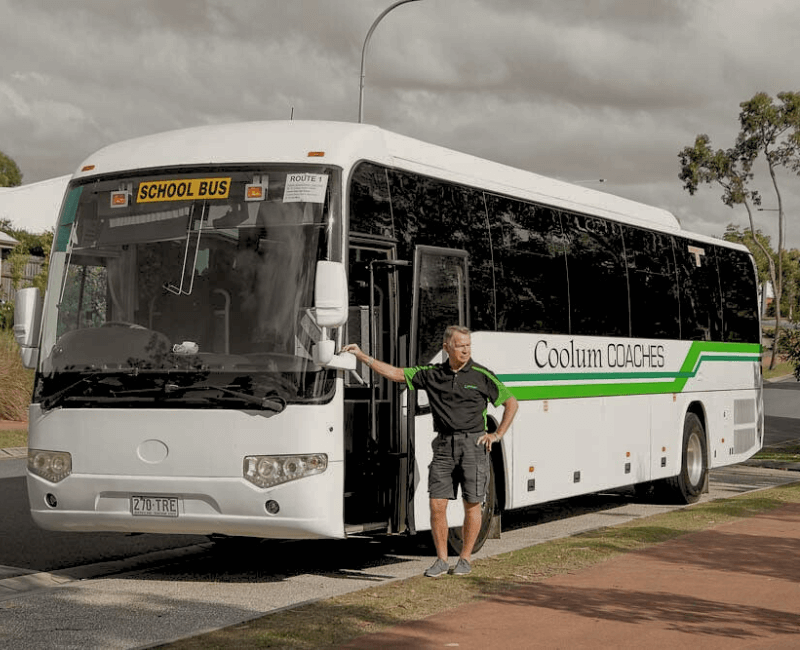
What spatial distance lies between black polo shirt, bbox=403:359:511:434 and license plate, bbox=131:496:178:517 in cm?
198

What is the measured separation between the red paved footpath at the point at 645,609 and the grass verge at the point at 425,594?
16 centimetres

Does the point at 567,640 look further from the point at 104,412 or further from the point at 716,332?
the point at 716,332

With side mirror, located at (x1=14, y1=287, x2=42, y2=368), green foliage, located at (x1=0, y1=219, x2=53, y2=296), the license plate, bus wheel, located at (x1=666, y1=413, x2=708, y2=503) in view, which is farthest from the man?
green foliage, located at (x1=0, y1=219, x2=53, y2=296)

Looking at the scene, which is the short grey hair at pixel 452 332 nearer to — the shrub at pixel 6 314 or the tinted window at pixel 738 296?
the tinted window at pixel 738 296

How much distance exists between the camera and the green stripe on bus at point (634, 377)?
13.3 metres

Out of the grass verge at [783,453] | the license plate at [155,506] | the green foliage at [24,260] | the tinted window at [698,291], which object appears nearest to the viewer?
the license plate at [155,506]

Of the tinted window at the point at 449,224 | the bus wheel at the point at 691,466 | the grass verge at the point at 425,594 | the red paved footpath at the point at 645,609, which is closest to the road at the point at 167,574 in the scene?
the grass verge at the point at 425,594

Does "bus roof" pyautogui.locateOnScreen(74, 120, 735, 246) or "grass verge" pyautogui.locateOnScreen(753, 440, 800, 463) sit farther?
"grass verge" pyautogui.locateOnScreen(753, 440, 800, 463)

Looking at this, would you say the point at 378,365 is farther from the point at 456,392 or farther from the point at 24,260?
the point at 24,260

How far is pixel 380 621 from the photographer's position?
8.69m

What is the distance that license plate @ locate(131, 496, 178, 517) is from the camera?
10141 millimetres

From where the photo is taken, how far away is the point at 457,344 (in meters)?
10.6

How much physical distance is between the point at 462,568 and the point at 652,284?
666 centimetres

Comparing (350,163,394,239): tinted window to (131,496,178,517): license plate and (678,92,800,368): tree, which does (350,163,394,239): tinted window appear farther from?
(678,92,800,368): tree
